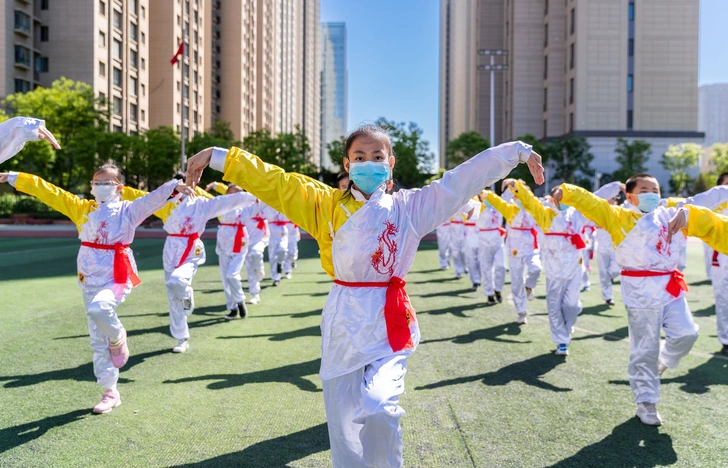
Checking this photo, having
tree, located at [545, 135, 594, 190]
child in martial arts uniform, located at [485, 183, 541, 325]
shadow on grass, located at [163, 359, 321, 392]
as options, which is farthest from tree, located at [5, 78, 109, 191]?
shadow on grass, located at [163, 359, 321, 392]

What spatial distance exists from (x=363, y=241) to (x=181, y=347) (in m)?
5.08

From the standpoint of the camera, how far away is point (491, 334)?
9.05m

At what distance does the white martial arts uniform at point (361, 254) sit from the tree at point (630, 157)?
47.6 m

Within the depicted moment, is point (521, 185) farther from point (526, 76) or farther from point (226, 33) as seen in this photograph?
point (226, 33)

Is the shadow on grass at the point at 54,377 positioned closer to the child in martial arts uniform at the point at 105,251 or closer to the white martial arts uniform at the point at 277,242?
the child in martial arts uniform at the point at 105,251

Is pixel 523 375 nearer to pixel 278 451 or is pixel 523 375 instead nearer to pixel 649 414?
pixel 649 414

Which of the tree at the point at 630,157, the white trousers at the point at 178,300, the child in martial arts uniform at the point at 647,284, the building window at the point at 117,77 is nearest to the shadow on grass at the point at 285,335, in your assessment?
the white trousers at the point at 178,300

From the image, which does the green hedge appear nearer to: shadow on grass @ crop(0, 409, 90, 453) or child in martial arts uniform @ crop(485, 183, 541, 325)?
child in martial arts uniform @ crop(485, 183, 541, 325)

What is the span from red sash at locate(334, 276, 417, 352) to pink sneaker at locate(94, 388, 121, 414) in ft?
10.2

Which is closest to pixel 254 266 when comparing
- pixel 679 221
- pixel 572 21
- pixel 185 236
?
pixel 185 236

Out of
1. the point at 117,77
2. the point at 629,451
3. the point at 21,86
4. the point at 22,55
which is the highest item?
the point at 22,55

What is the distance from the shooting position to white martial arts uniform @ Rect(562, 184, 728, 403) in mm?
5297

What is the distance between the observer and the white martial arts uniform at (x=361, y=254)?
3.32 m

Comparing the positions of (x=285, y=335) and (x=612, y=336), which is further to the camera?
(x=612, y=336)
